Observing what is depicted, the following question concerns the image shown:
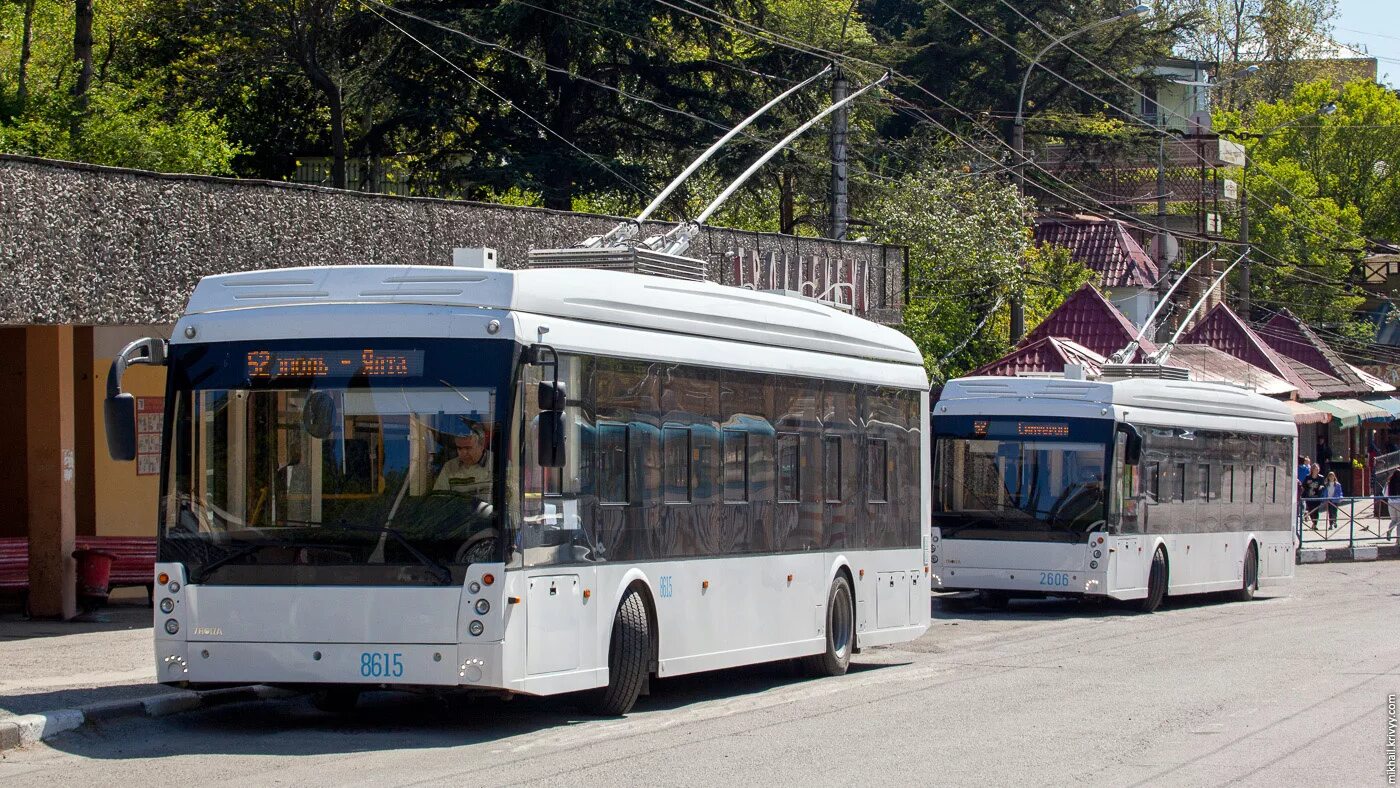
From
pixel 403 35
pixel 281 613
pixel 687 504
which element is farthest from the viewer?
pixel 403 35

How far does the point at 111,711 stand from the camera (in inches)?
477

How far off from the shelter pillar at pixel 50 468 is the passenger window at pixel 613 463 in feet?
25.7

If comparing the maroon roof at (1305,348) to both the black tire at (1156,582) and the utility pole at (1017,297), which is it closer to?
the utility pole at (1017,297)

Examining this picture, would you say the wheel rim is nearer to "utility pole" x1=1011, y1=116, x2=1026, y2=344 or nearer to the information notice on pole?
the information notice on pole

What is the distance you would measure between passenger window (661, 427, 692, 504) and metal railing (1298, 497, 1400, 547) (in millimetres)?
28335

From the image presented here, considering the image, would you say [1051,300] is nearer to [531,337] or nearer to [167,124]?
[167,124]

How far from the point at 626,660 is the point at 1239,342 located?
45.8 m

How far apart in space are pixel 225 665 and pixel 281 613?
483mm

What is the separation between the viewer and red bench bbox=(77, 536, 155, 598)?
750 inches

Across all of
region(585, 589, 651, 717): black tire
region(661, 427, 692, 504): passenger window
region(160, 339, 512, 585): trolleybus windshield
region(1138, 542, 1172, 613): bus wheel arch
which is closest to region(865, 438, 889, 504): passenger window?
region(661, 427, 692, 504): passenger window

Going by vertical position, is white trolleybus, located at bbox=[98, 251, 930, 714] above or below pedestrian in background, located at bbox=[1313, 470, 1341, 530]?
above

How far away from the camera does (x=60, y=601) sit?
60.4 ft

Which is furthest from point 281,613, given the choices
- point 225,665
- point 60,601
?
point 60,601

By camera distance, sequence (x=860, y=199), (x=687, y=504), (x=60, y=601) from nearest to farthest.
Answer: (x=687, y=504) < (x=60, y=601) < (x=860, y=199)
